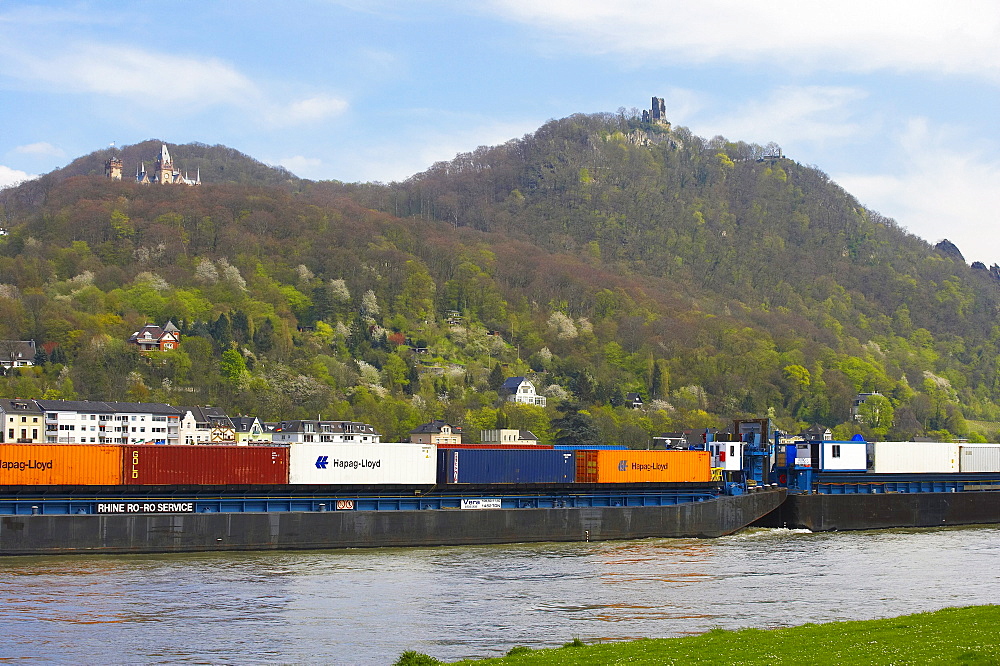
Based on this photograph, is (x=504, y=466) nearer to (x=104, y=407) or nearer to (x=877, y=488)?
(x=877, y=488)

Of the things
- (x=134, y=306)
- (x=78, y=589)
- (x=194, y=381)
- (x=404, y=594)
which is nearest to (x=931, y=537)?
(x=404, y=594)

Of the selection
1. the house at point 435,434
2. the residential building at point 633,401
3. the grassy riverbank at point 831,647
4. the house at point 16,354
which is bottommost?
the grassy riverbank at point 831,647

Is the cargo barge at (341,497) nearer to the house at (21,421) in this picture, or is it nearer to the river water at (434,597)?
the river water at (434,597)

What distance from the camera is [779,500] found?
65.5 metres

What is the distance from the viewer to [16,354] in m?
129

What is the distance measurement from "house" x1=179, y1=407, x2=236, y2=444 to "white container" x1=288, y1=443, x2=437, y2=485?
54.9m

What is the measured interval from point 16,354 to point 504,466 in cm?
9167

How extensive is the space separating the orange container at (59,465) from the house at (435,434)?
234 ft

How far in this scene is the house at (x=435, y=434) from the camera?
121312 mm

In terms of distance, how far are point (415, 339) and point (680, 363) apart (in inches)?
1582

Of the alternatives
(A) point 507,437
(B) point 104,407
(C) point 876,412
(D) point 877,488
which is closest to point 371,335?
(A) point 507,437

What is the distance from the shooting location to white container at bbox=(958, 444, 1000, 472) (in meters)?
73.8

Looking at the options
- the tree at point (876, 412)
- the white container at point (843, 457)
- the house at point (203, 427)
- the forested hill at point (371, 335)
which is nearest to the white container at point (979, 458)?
the white container at point (843, 457)

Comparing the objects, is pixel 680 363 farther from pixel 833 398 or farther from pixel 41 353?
pixel 41 353
